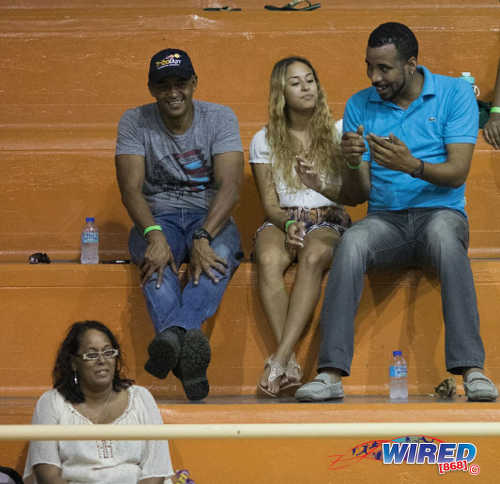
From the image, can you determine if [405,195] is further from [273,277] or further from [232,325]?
[232,325]

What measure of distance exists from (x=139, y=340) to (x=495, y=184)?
5.30ft

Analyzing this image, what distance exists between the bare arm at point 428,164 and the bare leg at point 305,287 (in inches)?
15.0

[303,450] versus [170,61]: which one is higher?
[170,61]

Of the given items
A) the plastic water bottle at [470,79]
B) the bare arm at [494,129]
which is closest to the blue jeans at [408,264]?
the bare arm at [494,129]

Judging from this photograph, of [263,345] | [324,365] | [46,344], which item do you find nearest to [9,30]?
[46,344]

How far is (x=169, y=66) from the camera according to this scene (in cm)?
337

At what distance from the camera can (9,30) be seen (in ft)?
15.1

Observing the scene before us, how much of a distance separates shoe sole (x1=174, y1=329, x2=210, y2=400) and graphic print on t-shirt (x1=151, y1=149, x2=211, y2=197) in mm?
742

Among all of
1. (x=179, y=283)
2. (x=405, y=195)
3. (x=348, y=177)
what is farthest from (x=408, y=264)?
(x=179, y=283)

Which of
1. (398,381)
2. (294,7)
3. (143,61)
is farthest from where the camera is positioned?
(294,7)

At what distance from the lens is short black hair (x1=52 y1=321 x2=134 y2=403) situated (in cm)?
285

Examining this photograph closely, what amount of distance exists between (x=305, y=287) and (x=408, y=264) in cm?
38

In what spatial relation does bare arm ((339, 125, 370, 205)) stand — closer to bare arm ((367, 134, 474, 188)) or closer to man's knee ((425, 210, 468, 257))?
bare arm ((367, 134, 474, 188))

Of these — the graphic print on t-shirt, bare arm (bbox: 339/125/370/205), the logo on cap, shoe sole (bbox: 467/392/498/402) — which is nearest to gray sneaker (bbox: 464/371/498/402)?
shoe sole (bbox: 467/392/498/402)
